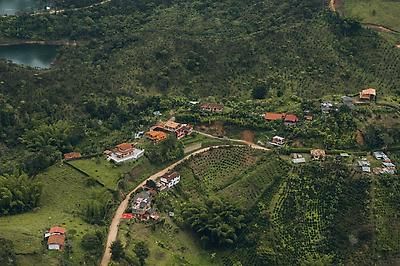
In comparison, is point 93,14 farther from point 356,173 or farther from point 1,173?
point 356,173

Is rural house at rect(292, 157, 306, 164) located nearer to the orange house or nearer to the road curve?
the road curve

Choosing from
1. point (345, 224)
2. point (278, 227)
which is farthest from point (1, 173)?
point (345, 224)

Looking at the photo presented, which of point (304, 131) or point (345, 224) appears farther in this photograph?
point (304, 131)

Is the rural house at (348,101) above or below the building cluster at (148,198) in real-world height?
above

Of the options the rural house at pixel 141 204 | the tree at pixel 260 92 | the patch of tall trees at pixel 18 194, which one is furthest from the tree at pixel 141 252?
the tree at pixel 260 92

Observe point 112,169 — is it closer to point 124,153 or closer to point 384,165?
point 124,153

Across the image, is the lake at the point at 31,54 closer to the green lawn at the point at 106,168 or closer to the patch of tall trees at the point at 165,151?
the green lawn at the point at 106,168
